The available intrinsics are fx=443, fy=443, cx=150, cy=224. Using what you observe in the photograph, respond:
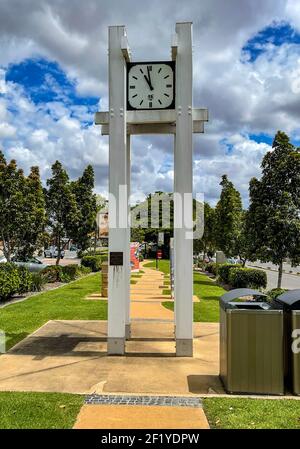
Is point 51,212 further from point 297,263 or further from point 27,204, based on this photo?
point 297,263

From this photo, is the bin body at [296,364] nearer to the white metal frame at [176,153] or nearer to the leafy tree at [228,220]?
the white metal frame at [176,153]

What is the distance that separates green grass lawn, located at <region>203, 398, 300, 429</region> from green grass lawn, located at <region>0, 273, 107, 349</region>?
4.57m

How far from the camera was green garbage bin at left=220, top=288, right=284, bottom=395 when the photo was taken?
18.9 feet

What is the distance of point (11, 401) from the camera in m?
5.35

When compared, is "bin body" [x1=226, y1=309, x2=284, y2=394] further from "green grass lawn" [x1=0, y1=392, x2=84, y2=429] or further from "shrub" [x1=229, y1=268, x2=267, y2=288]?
"shrub" [x1=229, y1=268, x2=267, y2=288]

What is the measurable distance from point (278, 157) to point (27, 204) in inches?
395

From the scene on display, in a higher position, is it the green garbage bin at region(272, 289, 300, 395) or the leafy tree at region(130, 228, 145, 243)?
the leafy tree at region(130, 228, 145, 243)

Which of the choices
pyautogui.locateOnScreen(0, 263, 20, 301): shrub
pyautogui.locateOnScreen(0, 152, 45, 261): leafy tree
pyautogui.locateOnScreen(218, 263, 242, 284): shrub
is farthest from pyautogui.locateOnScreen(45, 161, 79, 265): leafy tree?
pyautogui.locateOnScreen(0, 263, 20, 301): shrub

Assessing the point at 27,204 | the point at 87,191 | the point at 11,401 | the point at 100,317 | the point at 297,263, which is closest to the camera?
the point at 11,401

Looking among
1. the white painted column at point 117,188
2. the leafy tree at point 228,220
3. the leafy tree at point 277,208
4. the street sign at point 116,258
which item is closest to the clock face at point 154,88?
the white painted column at point 117,188

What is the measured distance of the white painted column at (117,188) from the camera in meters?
7.94

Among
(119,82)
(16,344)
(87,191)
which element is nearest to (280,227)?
(119,82)

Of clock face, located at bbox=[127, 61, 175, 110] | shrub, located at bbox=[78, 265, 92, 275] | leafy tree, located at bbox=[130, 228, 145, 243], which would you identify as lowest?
shrub, located at bbox=[78, 265, 92, 275]

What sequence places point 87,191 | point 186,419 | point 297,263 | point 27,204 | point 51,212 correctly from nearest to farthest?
1. point 186,419
2. point 297,263
3. point 27,204
4. point 51,212
5. point 87,191
